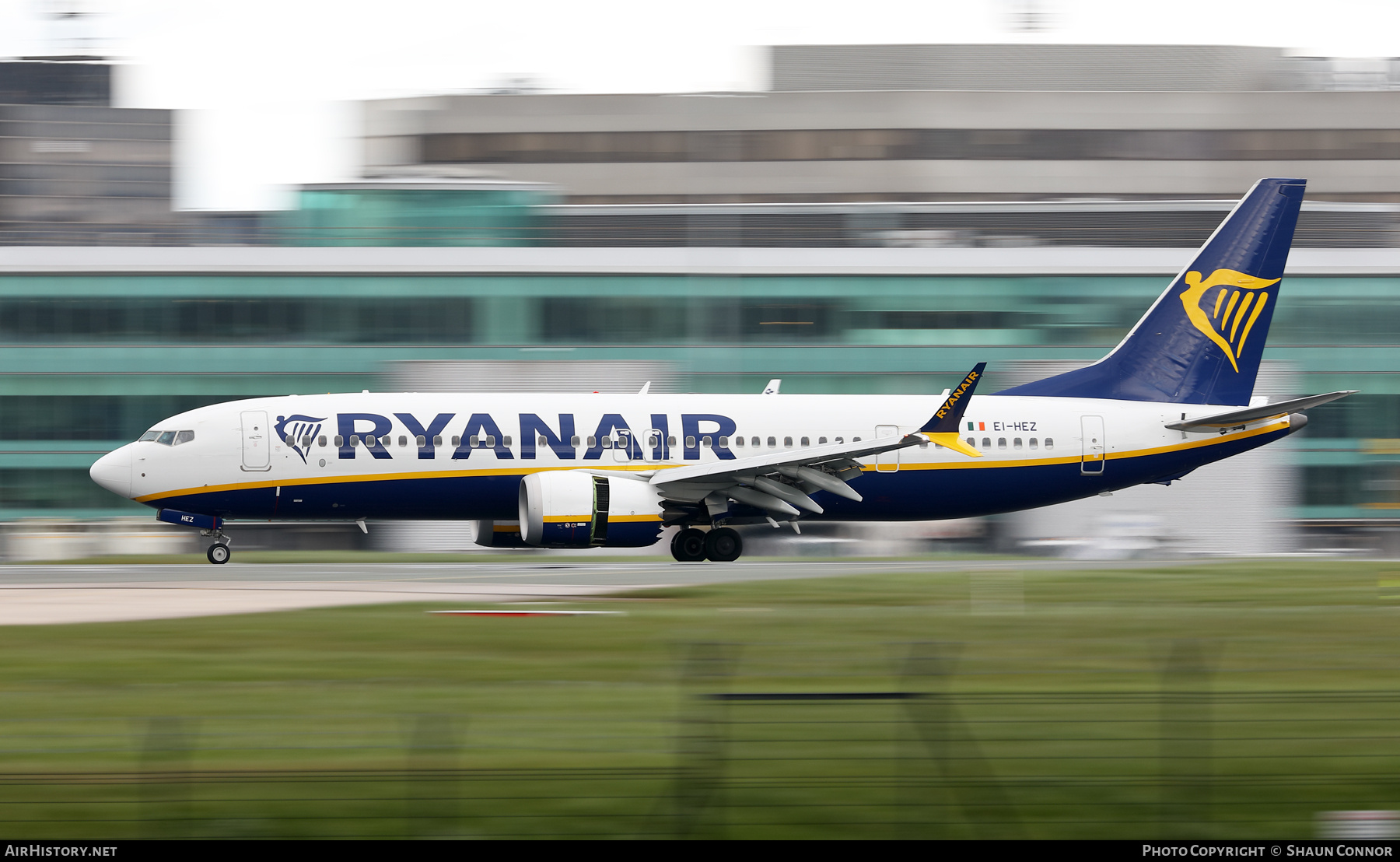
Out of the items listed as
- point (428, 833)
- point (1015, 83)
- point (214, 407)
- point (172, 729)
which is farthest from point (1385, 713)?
point (1015, 83)

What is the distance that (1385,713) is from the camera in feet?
37.3

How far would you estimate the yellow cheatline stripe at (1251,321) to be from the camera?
37312mm

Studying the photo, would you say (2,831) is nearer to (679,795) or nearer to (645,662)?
(679,795)

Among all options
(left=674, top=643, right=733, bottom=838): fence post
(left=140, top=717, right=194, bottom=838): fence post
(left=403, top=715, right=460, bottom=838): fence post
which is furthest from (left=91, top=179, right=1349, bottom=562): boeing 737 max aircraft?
(left=674, top=643, right=733, bottom=838): fence post

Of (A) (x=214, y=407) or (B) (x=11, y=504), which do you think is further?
(B) (x=11, y=504)

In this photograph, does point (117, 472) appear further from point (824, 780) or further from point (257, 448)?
point (824, 780)

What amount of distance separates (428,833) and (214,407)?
2524cm

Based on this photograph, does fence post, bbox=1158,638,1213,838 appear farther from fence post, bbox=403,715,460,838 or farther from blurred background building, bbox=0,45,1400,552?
blurred background building, bbox=0,45,1400,552

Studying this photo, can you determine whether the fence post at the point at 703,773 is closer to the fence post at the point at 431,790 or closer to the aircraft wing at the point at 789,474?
the fence post at the point at 431,790

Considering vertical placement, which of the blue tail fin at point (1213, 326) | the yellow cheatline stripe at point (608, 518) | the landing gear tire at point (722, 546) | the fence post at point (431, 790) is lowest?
the landing gear tire at point (722, 546)

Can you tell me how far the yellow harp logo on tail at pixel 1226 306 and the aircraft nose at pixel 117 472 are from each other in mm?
24412

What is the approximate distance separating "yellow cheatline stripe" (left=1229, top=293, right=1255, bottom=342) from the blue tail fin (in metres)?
0.02

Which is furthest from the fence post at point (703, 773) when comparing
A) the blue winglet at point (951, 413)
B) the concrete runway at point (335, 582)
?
the blue winglet at point (951, 413)

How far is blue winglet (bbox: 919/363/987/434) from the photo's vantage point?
31.0 meters
